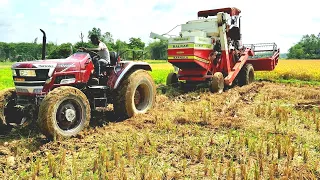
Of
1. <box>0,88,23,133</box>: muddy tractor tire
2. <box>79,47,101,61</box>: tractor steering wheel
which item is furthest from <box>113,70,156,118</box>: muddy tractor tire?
<box>0,88,23,133</box>: muddy tractor tire

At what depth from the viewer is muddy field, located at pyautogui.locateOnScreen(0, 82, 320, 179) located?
12.4 feet

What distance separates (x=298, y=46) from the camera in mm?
110875

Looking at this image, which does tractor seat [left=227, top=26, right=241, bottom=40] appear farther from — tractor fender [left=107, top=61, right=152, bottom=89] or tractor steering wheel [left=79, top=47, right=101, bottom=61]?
tractor steering wheel [left=79, top=47, right=101, bottom=61]

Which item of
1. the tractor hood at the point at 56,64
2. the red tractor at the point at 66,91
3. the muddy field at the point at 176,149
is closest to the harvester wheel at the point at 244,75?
the muddy field at the point at 176,149

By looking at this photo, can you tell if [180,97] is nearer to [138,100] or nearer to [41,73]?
[138,100]

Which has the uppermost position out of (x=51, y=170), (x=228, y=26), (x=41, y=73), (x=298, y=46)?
(x=298, y=46)

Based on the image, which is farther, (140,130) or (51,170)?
(140,130)

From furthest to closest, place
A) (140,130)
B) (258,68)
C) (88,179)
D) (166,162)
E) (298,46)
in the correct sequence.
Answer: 1. (298,46)
2. (258,68)
3. (140,130)
4. (166,162)
5. (88,179)

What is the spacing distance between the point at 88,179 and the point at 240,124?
3462 mm

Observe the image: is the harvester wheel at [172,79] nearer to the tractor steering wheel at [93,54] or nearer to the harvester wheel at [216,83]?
the harvester wheel at [216,83]

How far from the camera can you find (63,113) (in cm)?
503

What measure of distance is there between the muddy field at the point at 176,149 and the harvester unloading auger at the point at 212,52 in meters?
3.86

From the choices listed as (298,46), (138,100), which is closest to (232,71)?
(138,100)

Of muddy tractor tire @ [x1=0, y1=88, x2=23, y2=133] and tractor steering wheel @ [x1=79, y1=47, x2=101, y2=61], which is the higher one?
tractor steering wheel @ [x1=79, y1=47, x2=101, y2=61]
